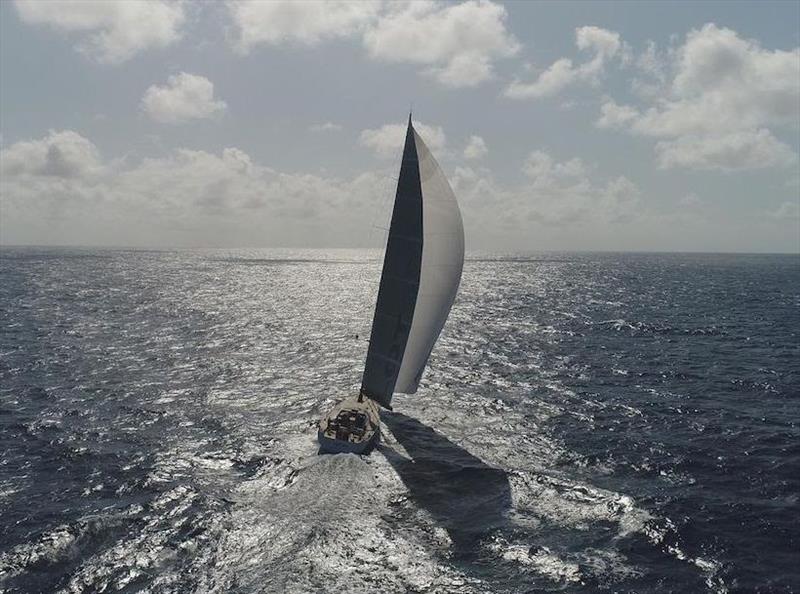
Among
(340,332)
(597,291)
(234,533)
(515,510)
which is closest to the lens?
(234,533)

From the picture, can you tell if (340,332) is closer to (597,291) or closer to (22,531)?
(22,531)

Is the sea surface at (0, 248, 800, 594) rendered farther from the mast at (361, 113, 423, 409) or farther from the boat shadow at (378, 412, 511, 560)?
the mast at (361, 113, 423, 409)

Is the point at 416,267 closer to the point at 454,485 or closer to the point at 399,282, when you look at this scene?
the point at 399,282

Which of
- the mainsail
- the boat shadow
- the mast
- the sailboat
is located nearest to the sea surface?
the boat shadow

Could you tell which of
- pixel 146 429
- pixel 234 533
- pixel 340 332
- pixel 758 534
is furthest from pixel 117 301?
pixel 758 534

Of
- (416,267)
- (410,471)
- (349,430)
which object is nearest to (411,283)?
(416,267)
